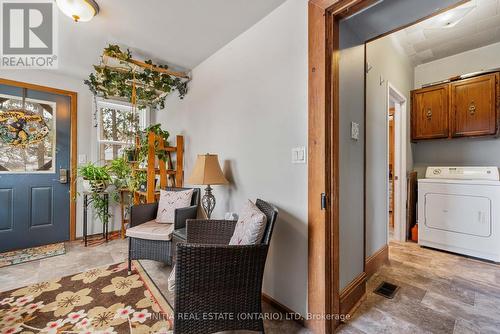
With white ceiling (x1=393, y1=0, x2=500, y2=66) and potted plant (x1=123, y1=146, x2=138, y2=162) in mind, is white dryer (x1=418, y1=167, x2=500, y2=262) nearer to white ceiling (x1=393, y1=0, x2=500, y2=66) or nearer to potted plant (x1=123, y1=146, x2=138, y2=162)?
white ceiling (x1=393, y1=0, x2=500, y2=66)

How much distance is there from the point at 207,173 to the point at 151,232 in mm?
823

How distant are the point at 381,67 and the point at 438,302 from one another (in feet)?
7.51

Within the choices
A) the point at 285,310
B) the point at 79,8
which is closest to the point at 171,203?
the point at 285,310

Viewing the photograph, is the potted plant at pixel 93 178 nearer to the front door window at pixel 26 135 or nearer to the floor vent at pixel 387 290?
the front door window at pixel 26 135

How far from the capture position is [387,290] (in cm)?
193

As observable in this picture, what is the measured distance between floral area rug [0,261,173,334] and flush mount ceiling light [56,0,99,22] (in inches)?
88.0

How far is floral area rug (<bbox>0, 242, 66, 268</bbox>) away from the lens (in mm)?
2500

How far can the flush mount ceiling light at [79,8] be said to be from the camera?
1.61 metres

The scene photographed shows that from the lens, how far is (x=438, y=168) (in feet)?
9.90

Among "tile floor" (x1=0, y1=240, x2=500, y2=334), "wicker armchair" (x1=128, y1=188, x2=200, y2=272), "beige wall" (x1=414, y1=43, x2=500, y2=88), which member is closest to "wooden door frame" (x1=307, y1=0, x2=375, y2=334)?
"tile floor" (x1=0, y1=240, x2=500, y2=334)

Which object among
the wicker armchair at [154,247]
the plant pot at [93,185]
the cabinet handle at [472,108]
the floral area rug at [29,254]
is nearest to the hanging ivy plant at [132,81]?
the plant pot at [93,185]

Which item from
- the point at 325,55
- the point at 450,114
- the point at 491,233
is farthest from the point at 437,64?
the point at 325,55

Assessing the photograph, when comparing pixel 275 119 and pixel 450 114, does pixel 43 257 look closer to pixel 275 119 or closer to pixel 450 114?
pixel 275 119

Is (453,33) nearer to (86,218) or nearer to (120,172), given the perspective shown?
(120,172)
